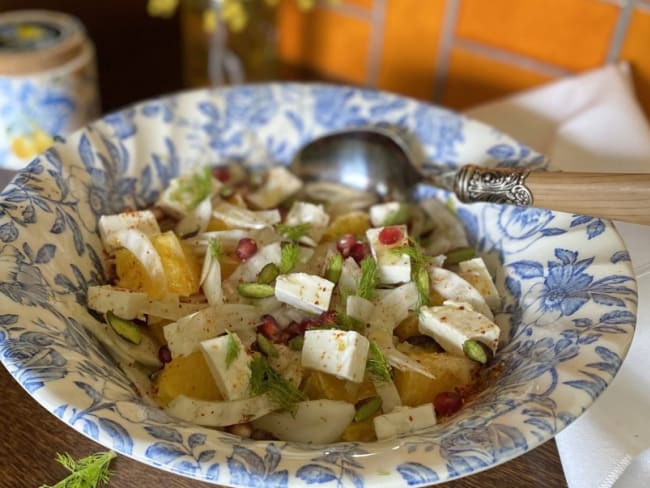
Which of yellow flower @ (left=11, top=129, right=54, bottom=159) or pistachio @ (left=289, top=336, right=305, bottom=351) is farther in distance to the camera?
yellow flower @ (left=11, top=129, right=54, bottom=159)

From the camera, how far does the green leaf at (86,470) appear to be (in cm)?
82

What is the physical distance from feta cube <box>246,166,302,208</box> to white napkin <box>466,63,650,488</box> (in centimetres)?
43

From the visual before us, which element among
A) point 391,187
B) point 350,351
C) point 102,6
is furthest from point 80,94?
point 350,351

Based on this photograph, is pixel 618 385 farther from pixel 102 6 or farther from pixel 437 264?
pixel 102 6

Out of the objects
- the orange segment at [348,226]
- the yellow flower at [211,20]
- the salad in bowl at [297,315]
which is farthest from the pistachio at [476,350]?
the yellow flower at [211,20]

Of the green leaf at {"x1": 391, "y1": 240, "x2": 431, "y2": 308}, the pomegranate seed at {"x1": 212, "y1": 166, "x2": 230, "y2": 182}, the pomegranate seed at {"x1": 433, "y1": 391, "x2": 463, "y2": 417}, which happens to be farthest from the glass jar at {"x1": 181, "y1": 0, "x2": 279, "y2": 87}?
the pomegranate seed at {"x1": 433, "y1": 391, "x2": 463, "y2": 417}

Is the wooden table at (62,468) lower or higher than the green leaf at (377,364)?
lower

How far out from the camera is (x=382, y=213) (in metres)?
1.20

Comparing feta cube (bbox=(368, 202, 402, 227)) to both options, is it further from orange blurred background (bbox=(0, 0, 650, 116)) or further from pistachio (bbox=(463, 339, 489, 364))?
orange blurred background (bbox=(0, 0, 650, 116))

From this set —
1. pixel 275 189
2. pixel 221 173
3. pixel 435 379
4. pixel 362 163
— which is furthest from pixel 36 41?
pixel 435 379

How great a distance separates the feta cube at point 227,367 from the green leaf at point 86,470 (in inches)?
5.9

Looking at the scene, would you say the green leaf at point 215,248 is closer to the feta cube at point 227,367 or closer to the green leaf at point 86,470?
the feta cube at point 227,367

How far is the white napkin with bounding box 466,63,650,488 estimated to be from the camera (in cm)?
89

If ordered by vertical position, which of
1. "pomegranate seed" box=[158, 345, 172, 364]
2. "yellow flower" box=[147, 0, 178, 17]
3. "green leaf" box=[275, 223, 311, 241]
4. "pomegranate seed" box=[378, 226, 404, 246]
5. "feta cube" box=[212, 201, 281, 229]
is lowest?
"pomegranate seed" box=[158, 345, 172, 364]
